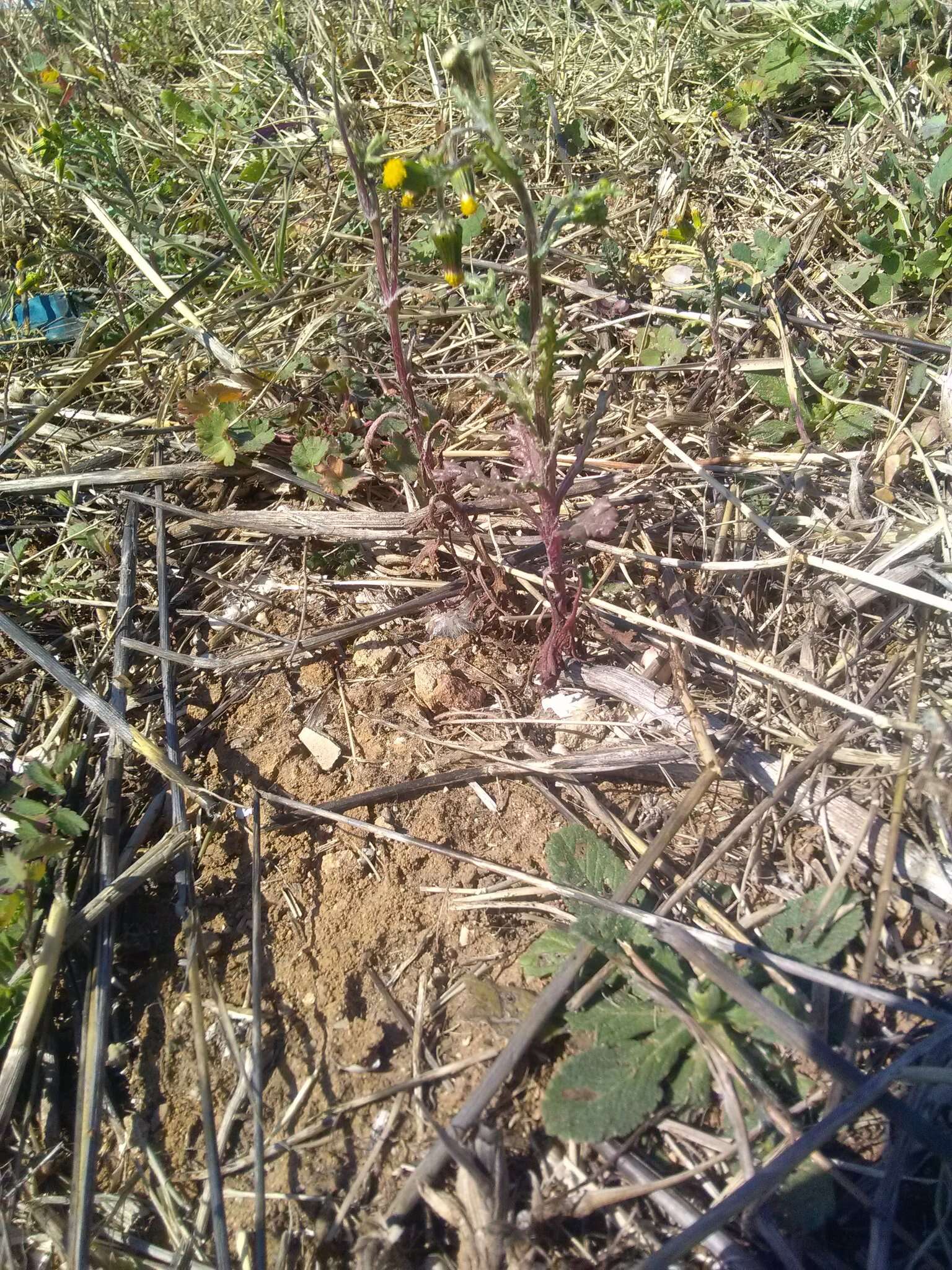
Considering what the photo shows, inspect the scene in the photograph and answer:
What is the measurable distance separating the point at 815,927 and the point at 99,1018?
121 cm

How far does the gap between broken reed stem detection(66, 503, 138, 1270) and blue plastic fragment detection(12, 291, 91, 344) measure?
3.71 ft

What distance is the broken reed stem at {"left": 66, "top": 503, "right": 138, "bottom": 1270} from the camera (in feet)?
4.21

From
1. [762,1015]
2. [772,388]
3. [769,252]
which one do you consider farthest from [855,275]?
[762,1015]

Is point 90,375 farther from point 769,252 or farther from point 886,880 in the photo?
point 886,880

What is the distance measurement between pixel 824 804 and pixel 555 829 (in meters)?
0.49

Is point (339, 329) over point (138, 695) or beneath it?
over

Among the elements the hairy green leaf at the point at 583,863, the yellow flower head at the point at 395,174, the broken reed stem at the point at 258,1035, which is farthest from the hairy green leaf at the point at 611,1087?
the yellow flower head at the point at 395,174

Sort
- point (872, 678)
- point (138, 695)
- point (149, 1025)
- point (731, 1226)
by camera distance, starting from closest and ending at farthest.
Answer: point (731, 1226), point (149, 1025), point (872, 678), point (138, 695)

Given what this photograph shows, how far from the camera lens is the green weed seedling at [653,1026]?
126 cm

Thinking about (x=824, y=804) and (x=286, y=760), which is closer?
(x=824, y=804)

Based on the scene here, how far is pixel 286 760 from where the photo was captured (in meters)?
1.76

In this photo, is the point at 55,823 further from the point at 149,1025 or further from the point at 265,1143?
the point at 265,1143

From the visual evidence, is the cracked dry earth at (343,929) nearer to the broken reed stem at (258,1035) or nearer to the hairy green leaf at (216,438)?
the broken reed stem at (258,1035)

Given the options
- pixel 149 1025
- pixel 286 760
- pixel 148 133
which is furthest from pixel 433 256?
pixel 149 1025
